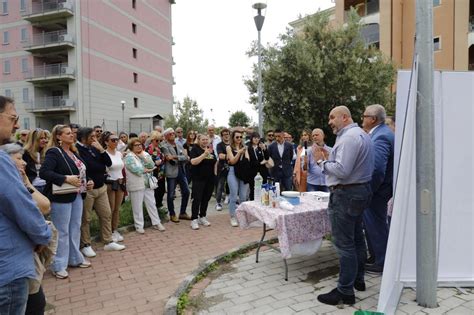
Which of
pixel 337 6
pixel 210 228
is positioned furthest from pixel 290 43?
pixel 337 6

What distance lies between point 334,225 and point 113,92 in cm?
3514

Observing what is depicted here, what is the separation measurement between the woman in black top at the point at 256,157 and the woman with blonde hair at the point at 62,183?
3.51 m

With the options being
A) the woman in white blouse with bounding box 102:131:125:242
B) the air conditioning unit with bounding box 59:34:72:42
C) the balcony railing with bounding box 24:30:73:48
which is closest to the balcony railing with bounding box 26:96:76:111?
the balcony railing with bounding box 24:30:73:48

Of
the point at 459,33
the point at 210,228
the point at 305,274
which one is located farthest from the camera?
the point at 459,33

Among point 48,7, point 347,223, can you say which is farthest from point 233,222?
point 48,7

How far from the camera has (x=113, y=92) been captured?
115ft

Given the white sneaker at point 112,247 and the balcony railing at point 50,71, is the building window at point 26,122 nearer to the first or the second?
the balcony railing at point 50,71

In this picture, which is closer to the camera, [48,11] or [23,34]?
[48,11]

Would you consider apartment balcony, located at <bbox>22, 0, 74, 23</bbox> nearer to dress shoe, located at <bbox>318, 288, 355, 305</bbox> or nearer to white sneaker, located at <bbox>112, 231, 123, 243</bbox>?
white sneaker, located at <bbox>112, 231, 123, 243</bbox>

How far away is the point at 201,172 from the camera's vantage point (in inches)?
266

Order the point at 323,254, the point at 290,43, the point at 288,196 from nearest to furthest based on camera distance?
the point at 288,196 → the point at 323,254 → the point at 290,43

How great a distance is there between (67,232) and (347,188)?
3495 millimetres

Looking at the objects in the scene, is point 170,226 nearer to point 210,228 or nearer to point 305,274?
point 210,228

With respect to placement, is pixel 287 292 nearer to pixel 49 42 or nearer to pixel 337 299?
pixel 337 299
